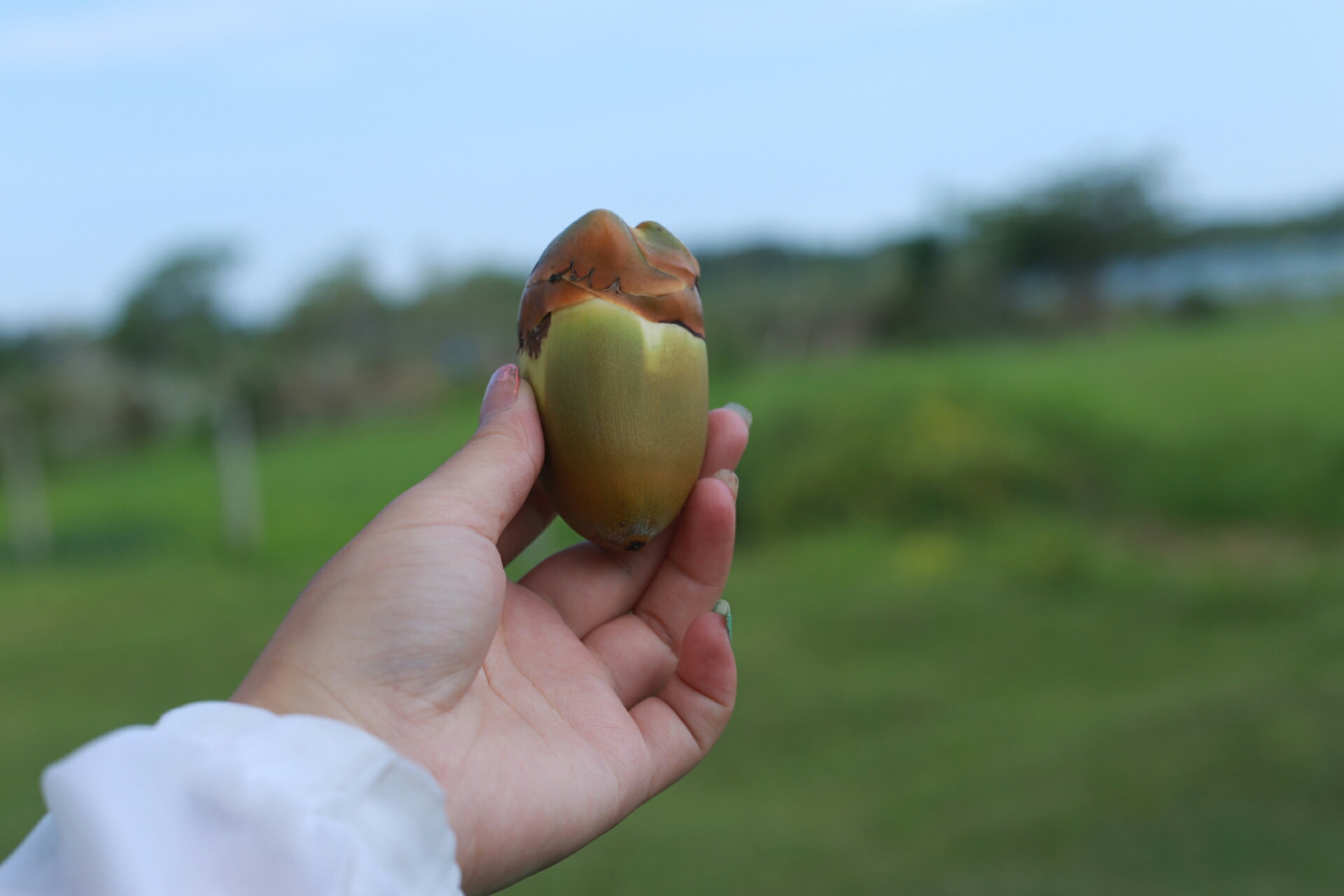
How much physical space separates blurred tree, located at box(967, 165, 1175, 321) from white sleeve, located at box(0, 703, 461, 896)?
345 inches

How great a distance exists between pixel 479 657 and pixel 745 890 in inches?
81.3

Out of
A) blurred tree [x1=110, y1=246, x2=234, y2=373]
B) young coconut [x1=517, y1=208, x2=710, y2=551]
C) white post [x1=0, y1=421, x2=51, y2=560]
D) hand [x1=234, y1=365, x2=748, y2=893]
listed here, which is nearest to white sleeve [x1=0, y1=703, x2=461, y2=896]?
hand [x1=234, y1=365, x2=748, y2=893]

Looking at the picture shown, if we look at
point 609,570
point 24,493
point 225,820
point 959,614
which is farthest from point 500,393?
point 24,493

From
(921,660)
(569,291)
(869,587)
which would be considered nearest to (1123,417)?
(869,587)

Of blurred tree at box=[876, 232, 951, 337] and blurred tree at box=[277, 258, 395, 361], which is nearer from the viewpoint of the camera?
blurred tree at box=[277, 258, 395, 361]

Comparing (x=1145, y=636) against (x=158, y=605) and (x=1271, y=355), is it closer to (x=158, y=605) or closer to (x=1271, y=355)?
(x=1271, y=355)

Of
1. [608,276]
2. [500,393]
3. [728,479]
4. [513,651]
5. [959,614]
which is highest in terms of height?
[608,276]

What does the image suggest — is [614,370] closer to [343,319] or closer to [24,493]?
[343,319]

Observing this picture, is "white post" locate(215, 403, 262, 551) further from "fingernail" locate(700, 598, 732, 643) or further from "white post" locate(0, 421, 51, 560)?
"fingernail" locate(700, 598, 732, 643)

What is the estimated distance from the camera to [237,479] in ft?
26.6

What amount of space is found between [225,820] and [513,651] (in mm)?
528

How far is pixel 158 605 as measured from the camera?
6.78m

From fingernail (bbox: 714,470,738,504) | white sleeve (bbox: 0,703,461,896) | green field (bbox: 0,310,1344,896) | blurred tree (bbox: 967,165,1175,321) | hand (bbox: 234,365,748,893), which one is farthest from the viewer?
blurred tree (bbox: 967,165,1175,321)

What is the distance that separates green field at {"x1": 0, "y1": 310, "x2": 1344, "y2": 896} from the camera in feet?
10.3
